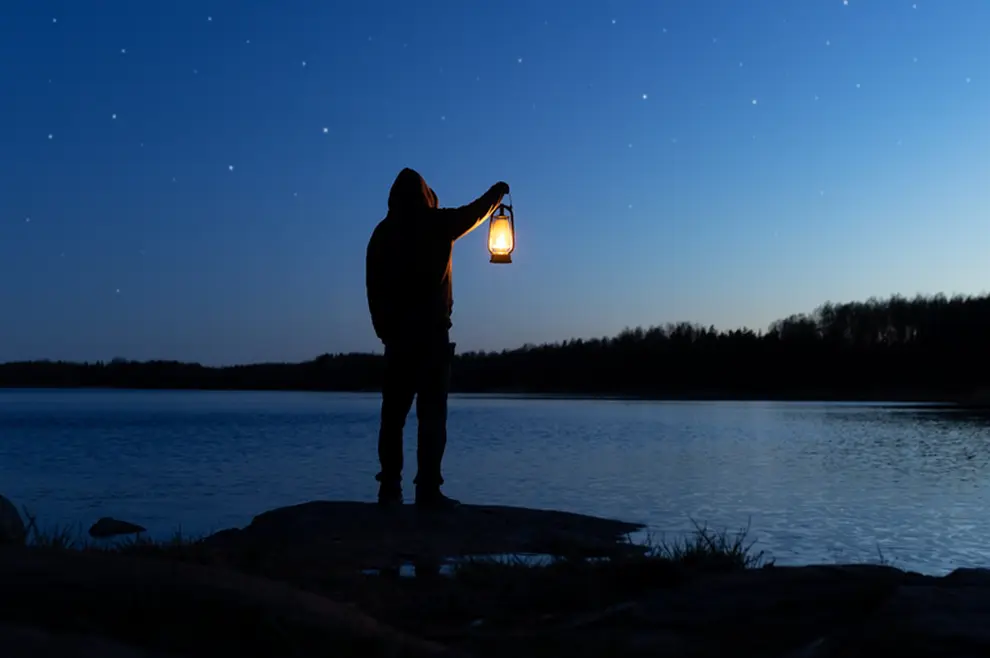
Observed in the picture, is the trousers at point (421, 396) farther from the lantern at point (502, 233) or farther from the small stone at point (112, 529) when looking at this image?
the small stone at point (112, 529)

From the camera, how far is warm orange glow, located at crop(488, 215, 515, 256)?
26.6 ft

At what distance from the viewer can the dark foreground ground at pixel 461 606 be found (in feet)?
9.73

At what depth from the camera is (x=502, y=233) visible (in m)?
8.11

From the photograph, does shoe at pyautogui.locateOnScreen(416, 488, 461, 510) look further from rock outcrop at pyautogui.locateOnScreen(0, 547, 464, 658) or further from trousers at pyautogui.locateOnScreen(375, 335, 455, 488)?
rock outcrop at pyautogui.locateOnScreen(0, 547, 464, 658)

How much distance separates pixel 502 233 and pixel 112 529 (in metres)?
4.55

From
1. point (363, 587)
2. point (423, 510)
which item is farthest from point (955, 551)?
point (363, 587)

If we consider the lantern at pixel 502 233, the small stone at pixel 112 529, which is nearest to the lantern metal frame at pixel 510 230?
the lantern at pixel 502 233

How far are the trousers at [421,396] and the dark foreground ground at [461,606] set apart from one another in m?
1.56

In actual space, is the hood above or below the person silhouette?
above

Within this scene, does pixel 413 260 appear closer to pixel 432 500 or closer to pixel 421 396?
pixel 421 396

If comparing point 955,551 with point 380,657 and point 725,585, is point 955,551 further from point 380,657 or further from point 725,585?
point 380,657

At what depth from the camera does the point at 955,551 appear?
8.29m

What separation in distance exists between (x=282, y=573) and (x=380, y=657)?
2.26 m

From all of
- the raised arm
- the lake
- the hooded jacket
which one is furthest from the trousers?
the lake
